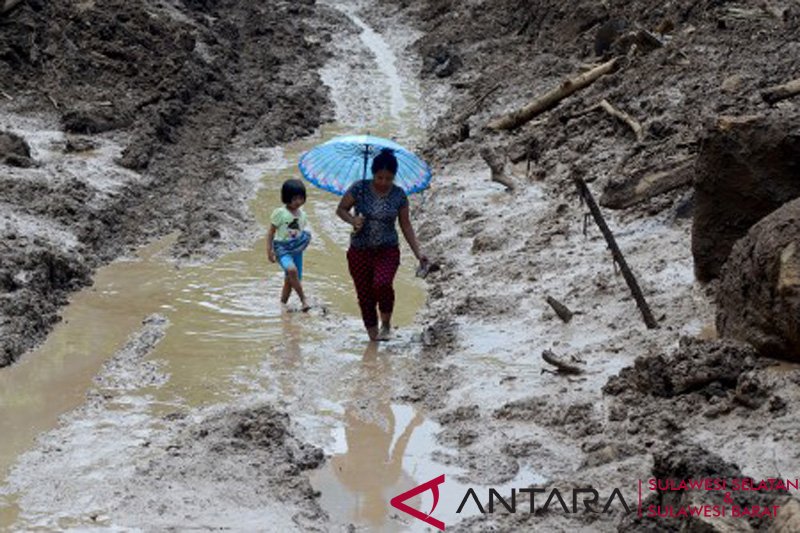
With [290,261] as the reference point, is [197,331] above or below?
below

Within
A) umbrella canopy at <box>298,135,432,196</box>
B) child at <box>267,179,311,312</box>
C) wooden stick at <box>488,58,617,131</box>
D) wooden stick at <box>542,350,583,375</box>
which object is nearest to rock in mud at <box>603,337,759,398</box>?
wooden stick at <box>542,350,583,375</box>

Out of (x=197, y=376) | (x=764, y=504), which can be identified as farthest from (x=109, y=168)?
(x=764, y=504)

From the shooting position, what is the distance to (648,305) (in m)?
7.79

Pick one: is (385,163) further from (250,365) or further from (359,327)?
(250,365)

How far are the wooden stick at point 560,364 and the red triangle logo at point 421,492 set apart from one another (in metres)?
1.44

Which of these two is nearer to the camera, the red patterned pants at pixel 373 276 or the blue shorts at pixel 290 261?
the red patterned pants at pixel 373 276

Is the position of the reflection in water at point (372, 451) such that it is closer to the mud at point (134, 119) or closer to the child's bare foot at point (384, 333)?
the child's bare foot at point (384, 333)

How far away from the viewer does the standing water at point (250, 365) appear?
612 cm

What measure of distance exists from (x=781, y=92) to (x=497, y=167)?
146 inches

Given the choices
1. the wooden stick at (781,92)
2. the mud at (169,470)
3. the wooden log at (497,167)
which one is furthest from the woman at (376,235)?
the wooden log at (497,167)

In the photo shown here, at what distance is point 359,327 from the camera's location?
9195 millimetres

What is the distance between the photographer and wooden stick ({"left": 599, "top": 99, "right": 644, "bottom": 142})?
37.3ft

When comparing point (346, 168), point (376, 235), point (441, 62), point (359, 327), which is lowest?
point (359, 327)

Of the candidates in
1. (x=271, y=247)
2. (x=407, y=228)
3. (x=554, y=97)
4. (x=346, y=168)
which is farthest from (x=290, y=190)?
(x=554, y=97)
